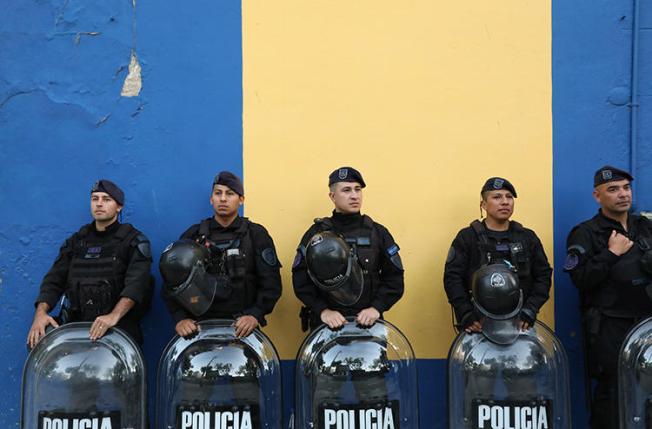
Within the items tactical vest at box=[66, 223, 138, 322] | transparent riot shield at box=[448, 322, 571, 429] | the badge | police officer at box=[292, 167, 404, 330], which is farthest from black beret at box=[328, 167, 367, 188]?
tactical vest at box=[66, 223, 138, 322]

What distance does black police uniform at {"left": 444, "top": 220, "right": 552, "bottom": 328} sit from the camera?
4.35 metres

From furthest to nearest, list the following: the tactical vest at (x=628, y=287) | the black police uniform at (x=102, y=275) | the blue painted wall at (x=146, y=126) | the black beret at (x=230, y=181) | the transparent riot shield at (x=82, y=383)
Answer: the blue painted wall at (x=146, y=126), the black beret at (x=230, y=181), the black police uniform at (x=102, y=275), the tactical vest at (x=628, y=287), the transparent riot shield at (x=82, y=383)

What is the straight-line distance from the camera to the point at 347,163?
191 inches

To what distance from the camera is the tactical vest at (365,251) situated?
4281 millimetres

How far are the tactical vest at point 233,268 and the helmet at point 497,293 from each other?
1.34m

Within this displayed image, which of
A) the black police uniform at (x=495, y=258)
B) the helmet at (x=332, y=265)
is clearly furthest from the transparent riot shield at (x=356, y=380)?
the black police uniform at (x=495, y=258)

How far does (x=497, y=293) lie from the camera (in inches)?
153

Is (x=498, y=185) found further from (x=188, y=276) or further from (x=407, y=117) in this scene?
(x=188, y=276)

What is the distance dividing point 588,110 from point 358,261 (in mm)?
1986

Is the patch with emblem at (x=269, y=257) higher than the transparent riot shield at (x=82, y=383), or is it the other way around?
the patch with emblem at (x=269, y=257)

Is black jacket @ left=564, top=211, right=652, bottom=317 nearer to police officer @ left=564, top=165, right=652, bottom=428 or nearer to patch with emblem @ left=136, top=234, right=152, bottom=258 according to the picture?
police officer @ left=564, top=165, right=652, bottom=428

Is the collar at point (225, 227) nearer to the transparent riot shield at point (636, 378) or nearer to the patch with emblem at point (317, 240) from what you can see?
the patch with emblem at point (317, 240)

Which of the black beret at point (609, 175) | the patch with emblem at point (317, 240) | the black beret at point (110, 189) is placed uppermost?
the black beret at point (609, 175)

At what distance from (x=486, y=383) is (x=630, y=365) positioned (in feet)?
2.62
